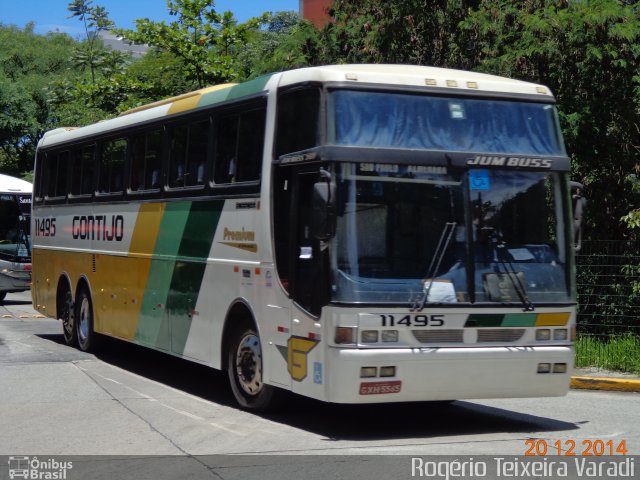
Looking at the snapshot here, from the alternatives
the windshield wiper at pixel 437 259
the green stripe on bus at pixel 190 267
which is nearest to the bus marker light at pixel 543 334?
the windshield wiper at pixel 437 259

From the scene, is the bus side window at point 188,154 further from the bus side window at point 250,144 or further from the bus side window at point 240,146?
the bus side window at point 250,144

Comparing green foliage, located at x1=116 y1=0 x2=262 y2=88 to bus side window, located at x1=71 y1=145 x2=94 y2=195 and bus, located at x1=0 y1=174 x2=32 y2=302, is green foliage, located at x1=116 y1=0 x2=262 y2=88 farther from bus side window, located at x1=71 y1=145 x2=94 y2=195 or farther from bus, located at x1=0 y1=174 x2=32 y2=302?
bus side window, located at x1=71 y1=145 x2=94 y2=195

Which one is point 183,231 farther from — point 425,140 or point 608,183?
point 608,183

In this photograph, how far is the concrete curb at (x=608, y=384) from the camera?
13.2 m

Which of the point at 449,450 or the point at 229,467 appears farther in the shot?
the point at 449,450

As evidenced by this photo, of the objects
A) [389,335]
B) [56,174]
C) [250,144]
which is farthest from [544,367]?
[56,174]

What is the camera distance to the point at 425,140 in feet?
31.1

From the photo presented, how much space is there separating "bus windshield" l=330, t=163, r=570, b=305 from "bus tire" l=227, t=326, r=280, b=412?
75.9 inches

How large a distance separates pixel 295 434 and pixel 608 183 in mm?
8882

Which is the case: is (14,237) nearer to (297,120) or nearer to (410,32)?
(410,32)

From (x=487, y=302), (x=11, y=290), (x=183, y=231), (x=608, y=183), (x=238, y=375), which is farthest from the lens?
(x=11, y=290)

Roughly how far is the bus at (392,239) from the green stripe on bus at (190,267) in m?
0.41

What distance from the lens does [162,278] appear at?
1327cm

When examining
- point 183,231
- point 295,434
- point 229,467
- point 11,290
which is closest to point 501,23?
point 183,231
